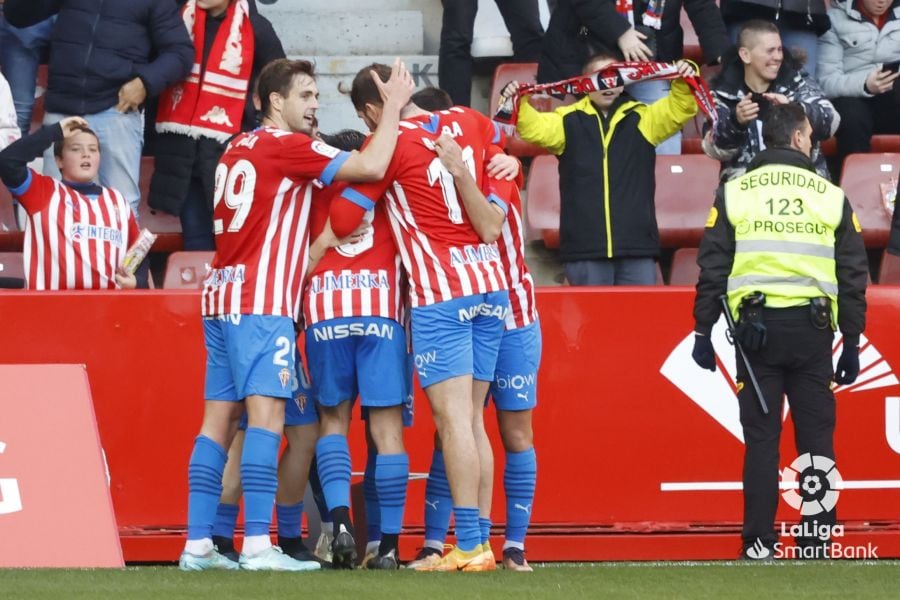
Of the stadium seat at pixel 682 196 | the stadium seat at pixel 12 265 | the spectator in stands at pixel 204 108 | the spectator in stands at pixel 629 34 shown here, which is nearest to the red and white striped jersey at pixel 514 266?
the spectator in stands at pixel 629 34

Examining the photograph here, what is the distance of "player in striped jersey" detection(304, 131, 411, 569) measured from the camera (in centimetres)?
636

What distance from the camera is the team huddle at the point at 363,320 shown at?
20.4ft

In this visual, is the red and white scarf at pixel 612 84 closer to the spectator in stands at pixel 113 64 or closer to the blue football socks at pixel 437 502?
the blue football socks at pixel 437 502

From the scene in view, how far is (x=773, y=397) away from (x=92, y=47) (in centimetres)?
446

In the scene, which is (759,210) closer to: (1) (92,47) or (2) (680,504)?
(2) (680,504)

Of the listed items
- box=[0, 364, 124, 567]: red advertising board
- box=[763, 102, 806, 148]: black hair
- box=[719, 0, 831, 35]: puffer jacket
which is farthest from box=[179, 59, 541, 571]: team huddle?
box=[719, 0, 831, 35]: puffer jacket

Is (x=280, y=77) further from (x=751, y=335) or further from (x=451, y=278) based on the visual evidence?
(x=751, y=335)

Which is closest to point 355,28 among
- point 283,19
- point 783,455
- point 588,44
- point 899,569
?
point 283,19

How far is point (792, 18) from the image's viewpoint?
994cm

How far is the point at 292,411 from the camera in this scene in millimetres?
6633

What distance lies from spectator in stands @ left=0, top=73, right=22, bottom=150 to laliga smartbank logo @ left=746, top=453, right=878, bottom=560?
4.42 metres

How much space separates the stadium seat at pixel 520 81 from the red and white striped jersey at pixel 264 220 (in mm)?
3709

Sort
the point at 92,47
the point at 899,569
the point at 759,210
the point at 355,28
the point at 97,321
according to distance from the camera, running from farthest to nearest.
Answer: the point at 355,28 < the point at 92,47 < the point at 97,321 < the point at 759,210 < the point at 899,569

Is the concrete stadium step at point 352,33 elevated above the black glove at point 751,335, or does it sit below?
above
